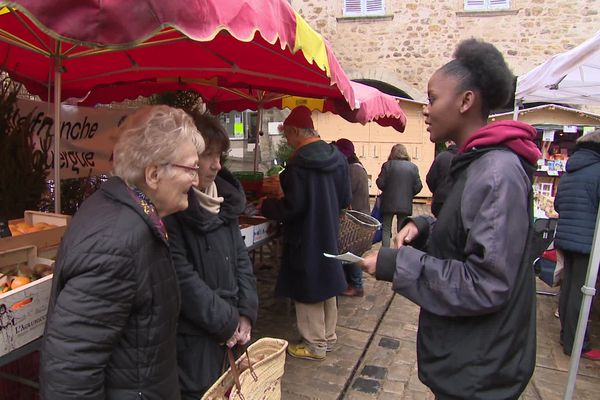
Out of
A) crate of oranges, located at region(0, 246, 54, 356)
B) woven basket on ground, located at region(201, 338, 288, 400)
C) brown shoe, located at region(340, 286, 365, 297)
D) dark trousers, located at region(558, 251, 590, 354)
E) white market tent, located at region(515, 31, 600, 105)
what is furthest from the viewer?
brown shoe, located at region(340, 286, 365, 297)

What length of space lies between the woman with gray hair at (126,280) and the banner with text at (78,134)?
2387 millimetres

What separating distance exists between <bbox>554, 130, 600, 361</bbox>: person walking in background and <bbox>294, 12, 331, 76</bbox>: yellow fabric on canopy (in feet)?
9.09

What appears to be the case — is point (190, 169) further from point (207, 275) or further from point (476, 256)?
point (476, 256)

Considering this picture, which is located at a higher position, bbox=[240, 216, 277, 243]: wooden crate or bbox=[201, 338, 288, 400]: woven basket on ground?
bbox=[240, 216, 277, 243]: wooden crate

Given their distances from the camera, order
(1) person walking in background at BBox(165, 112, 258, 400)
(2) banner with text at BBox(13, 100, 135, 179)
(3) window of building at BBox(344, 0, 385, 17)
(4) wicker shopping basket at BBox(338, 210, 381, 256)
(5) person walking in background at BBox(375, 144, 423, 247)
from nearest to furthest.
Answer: (1) person walking in background at BBox(165, 112, 258, 400) < (2) banner with text at BBox(13, 100, 135, 179) < (4) wicker shopping basket at BBox(338, 210, 381, 256) < (5) person walking in background at BBox(375, 144, 423, 247) < (3) window of building at BBox(344, 0, 385, 17)

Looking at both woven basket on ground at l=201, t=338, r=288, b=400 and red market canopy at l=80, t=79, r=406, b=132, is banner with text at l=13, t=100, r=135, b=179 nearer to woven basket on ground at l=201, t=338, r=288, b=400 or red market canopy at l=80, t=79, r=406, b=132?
red market canopy at l=80, t=79, r=406, b=132

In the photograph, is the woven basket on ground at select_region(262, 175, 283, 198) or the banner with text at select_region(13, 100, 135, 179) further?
the woven basket on ground at select_region(262, 175, 283, 198)

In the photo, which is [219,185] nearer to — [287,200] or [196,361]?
[196,361]

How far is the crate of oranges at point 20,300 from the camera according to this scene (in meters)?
1.62

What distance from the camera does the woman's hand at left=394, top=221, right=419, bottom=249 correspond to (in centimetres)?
193

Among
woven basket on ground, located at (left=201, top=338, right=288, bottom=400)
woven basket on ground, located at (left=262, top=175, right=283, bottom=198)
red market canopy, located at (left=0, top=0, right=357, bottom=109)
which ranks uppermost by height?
red market canopy, located at (left=0, top=0, right=357, bottom=109)

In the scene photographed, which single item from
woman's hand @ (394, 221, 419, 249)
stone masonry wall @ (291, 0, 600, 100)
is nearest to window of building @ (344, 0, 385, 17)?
stone masonry wall @ (291, 0, 600, 100)

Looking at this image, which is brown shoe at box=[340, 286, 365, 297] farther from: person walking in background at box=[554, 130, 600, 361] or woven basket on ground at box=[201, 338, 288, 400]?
woven basket on ground at box=[201, 338, 288, 400]

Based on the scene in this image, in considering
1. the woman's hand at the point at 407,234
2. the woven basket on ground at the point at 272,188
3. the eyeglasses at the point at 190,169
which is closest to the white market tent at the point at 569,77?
the woman's hand at the point at 407,234
